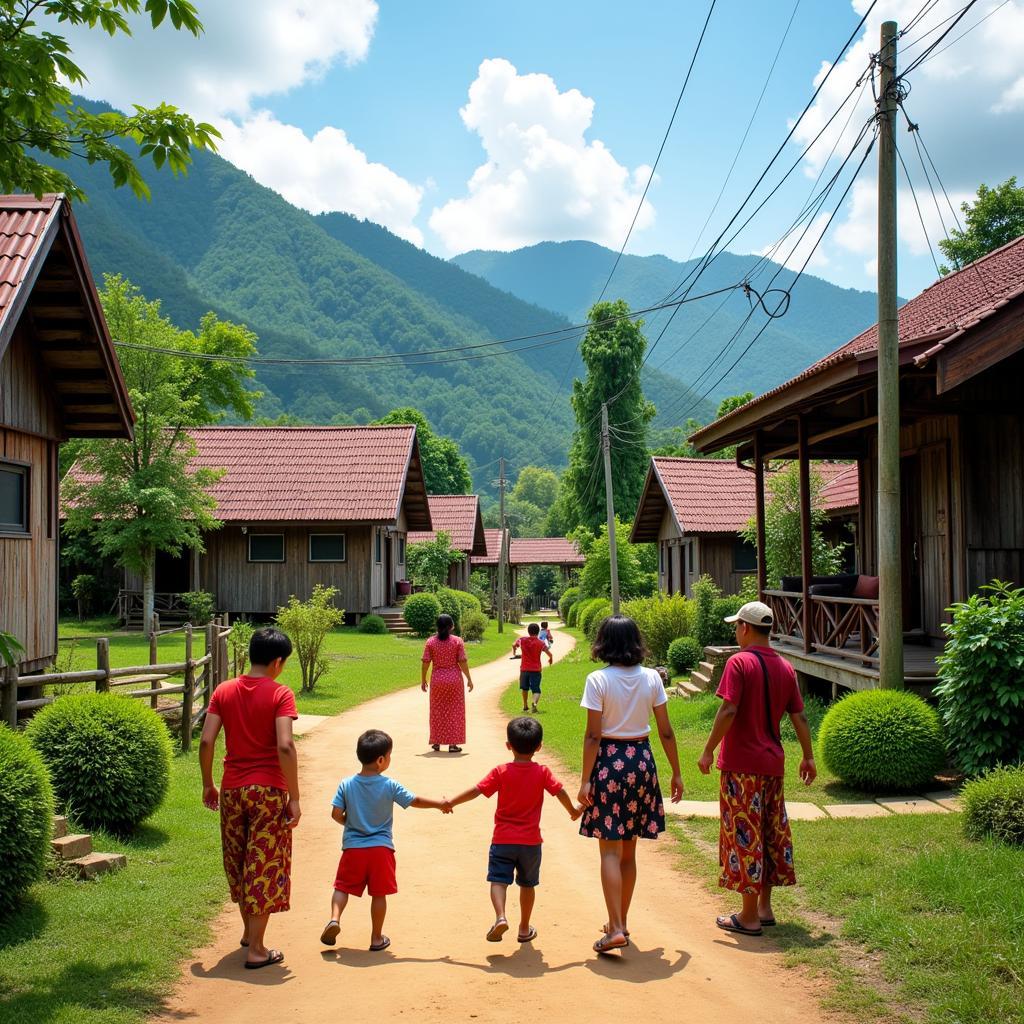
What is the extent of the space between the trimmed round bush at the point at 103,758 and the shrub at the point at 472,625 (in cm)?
2631

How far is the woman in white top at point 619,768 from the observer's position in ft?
18.8

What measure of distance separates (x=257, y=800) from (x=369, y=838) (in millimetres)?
680

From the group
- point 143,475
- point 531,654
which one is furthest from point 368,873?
point 143,475

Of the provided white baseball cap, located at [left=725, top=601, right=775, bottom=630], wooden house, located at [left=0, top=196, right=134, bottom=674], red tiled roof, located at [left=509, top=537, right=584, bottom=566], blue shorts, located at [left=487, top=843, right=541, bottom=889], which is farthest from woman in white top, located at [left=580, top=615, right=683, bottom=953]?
red tiled roof, located at [left=509, top=537, right=584, bottom=566]

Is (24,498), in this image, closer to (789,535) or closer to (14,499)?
(14,499)

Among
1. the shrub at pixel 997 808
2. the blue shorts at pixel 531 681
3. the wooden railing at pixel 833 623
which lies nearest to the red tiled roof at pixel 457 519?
the blue shorts at pixel 531 681

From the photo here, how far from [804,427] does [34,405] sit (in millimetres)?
9904

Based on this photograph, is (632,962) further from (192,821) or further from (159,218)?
(159,218)

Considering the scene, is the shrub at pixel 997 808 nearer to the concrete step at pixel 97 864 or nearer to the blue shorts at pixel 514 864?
the blue shorts at pixel 514 864

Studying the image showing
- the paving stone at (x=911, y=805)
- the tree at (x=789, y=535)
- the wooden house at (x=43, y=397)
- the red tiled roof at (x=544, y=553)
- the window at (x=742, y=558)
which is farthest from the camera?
the red tiled roof at (x=544, y=553)

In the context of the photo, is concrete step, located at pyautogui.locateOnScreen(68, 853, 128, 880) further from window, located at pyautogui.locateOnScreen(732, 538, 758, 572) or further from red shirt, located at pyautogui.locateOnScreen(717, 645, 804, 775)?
window, located at pyautogui.locateOnScreen(732, 538, 758, 572)

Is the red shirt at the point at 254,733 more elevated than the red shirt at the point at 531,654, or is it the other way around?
the red shirt at the point at 254,733

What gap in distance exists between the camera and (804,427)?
14234 millimetres

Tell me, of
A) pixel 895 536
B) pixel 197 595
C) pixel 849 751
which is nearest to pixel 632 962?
pixel 849 751
